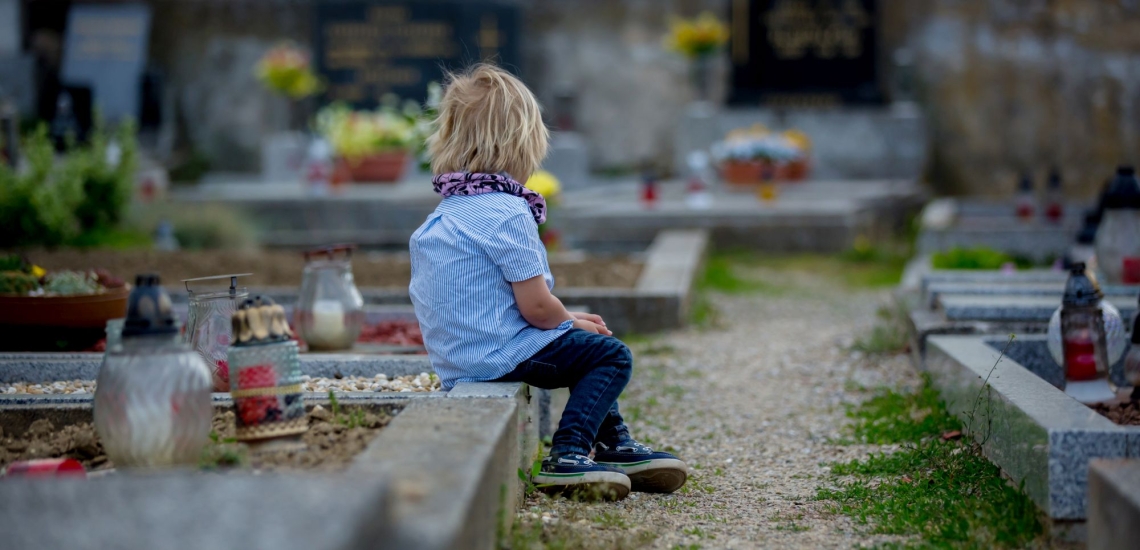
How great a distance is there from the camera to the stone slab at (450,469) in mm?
1916

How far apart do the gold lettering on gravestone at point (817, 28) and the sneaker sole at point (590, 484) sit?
12263 millimetres

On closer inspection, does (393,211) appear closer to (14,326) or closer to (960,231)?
(960,231)

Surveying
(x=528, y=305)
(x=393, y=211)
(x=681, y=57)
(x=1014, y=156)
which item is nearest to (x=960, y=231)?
(x=393, y=211)

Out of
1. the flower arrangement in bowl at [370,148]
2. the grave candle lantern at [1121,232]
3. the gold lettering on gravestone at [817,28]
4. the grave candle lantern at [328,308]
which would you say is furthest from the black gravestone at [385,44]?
the grave candle lantern at [328,308]

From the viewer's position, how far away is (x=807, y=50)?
1464 cm

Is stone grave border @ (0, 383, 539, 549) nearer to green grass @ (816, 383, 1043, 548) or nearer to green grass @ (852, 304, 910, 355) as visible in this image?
green grass @ (816, 383, 1043, 548)

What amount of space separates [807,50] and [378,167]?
223 inches

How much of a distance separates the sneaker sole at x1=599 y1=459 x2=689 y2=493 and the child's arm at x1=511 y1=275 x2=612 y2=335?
435 millimetres

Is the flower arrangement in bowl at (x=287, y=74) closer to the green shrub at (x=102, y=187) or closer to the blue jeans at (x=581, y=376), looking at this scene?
the green shrub at (x=102, y=187)

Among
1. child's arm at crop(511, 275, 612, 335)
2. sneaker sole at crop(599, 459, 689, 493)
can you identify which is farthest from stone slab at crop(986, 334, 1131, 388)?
child's arm at crop(511, 275, 612, 335)

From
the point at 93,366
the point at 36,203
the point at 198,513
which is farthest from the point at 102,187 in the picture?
the point at 198,513

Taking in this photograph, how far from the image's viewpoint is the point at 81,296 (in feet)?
13.5

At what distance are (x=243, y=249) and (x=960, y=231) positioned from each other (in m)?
5.39

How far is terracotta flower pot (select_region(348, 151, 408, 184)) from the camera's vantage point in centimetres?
1270
